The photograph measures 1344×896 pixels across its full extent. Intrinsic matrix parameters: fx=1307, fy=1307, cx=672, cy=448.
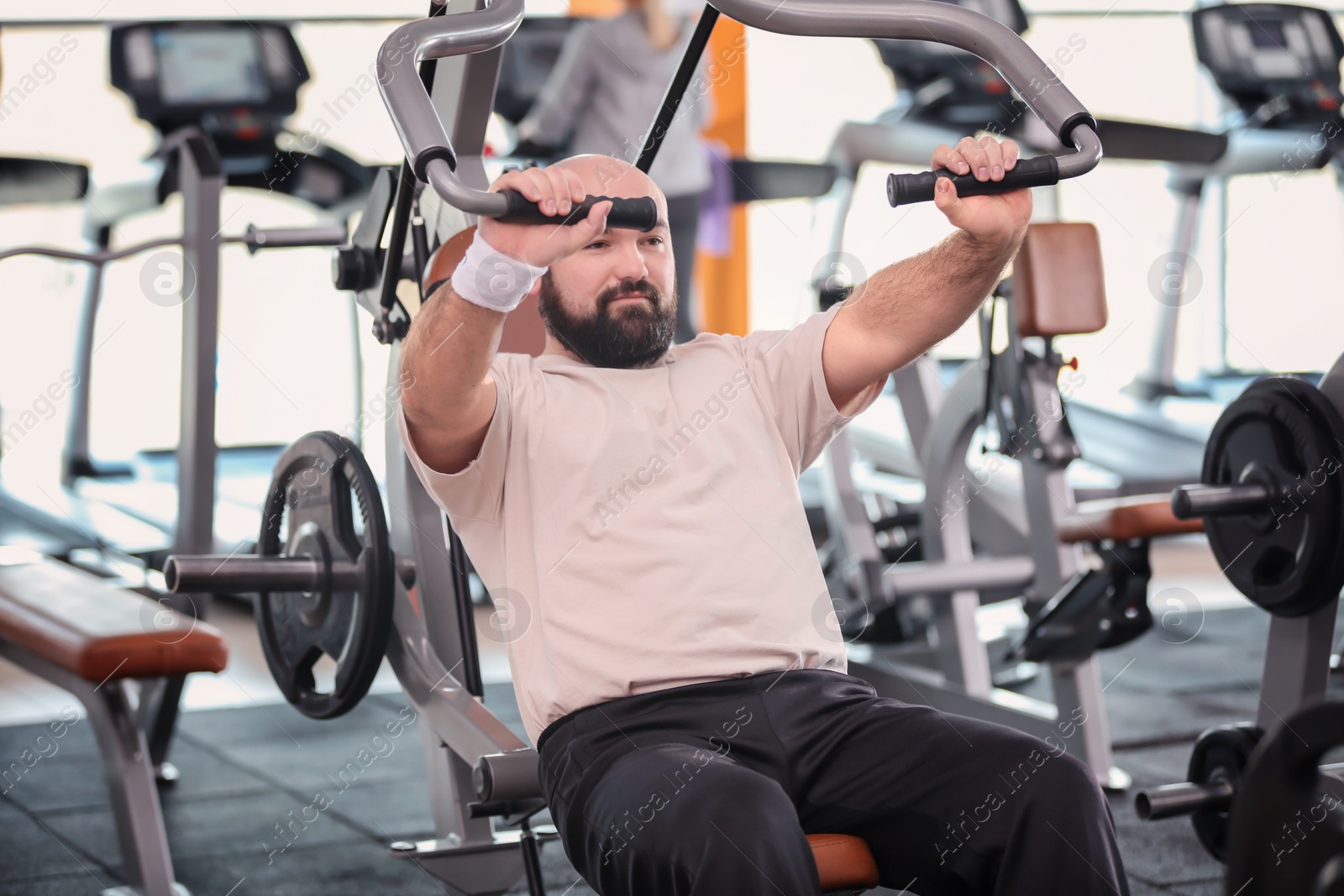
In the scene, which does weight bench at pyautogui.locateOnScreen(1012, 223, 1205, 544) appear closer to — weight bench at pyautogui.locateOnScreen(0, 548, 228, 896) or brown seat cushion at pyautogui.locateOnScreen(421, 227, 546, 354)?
brown seat cushion at pyautogui.locateOnScreen(421, 227, 546, 354)

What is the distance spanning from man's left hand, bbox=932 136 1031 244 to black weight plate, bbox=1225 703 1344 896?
72cm

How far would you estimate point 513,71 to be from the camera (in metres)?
5.21

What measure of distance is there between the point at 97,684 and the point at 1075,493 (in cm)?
405

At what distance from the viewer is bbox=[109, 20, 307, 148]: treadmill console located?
3979 millimetres

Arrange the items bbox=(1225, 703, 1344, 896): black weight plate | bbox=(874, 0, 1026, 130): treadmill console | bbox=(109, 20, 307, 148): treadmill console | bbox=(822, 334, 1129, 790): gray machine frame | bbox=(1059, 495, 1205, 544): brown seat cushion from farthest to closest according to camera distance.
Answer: bbox=(874, 0, 1026, 130): treadmill console < bbox=(109, 20, 307, 148): treadmill console < bbox=(822, 334, 1129, 790): gray machine frame < bbox=(1059, 495, 1205, 544): brown seat cushion < bbox=(1225, 703, 1344, 896): black weight plate

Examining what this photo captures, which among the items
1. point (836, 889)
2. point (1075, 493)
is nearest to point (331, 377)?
point (1075, 493)

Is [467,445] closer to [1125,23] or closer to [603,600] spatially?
[603,600]

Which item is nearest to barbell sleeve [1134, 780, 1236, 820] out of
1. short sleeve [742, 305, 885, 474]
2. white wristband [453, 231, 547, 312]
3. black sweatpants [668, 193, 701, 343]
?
short sleeve [742, 305, 885, 474]

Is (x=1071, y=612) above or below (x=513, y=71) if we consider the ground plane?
below

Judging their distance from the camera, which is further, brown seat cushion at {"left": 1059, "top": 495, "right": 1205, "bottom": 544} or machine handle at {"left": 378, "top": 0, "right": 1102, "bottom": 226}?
brown seat cushion at {"left": 1059, "top": 495, "right": 1205, "bottom": 544}

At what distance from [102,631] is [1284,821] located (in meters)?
1.51

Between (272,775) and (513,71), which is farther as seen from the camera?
(513,71)

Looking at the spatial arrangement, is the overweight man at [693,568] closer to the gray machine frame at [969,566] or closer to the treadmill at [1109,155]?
the gray machine frame at [969,566]

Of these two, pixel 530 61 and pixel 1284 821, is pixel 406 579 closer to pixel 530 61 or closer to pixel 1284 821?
pixel 1284 821
